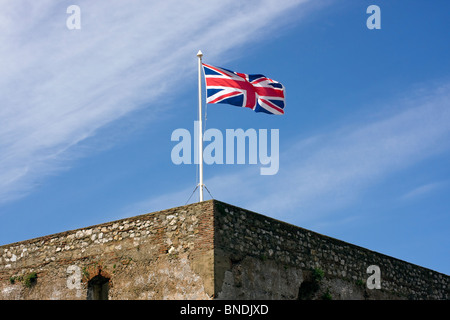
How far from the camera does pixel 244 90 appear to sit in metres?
22.2

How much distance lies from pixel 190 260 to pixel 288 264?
323cm

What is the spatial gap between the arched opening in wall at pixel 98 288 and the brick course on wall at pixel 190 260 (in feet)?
0.18

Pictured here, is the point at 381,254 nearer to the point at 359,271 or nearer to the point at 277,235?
the point at 359,271

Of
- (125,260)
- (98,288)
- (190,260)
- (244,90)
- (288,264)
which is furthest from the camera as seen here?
(244,90)

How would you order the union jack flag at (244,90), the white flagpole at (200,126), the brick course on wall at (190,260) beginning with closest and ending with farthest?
the brick course on wall at (190,260)
the white flagpole at (200,126)
the union jack flag at (244,90)

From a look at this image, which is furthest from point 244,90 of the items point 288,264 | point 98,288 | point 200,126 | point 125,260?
point 98,288

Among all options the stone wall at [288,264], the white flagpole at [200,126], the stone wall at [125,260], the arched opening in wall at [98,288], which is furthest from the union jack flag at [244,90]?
the arched opening in wall at [98,288]

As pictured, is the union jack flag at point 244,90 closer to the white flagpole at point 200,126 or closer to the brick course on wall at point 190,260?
the white flagpole at point 200,126

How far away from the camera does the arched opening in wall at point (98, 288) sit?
66.6 feet

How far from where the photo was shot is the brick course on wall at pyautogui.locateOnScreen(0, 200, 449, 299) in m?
18.5

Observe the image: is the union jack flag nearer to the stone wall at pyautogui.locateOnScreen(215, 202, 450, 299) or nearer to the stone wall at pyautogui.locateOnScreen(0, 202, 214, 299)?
the stone wall at pyautogui.locateOnScreen(215, 202, 450, 299)

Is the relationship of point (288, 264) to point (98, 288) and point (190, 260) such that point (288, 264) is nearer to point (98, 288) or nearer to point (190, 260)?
point (190, 260)
